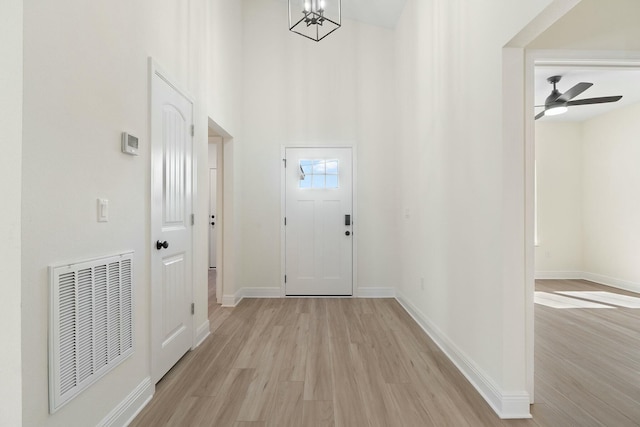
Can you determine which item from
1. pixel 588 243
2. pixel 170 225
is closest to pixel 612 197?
pixel 588 243

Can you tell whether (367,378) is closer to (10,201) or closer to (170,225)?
(170,225)

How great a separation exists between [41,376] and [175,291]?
119cm

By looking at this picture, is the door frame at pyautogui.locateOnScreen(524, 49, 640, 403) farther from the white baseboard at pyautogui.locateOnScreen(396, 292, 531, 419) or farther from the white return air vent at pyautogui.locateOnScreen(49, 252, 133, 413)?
the white return air vent at pyautogui.locateOnScreen(49, 252, 133, 413)

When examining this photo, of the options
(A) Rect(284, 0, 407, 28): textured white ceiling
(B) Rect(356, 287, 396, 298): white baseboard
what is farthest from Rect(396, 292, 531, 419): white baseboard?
(A) Rect(284, 0, 407, 28): textured white ceiling

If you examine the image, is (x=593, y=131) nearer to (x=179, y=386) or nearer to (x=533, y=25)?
(x=533, y=25)

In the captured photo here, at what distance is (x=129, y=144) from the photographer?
1772 millimetres

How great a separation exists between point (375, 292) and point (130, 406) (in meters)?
3.24

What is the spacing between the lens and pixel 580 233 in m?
5.74

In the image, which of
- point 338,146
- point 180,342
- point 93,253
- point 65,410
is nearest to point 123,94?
point 93,253

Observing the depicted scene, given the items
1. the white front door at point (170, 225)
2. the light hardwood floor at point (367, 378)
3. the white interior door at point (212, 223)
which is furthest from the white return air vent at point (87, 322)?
the white interior door at point (212, 223)

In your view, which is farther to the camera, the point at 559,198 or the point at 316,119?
the point at 559,198

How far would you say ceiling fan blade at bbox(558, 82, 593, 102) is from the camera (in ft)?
11.1

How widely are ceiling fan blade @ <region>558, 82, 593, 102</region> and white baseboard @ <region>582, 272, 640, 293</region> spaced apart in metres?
3.33

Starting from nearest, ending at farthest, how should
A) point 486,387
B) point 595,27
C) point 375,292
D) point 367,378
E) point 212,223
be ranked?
point 595,27 < point 486,387 < point 367,378 < point 375,292 < point 212,223
